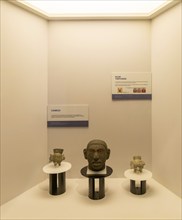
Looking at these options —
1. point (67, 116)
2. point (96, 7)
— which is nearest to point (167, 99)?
point (67, 116)

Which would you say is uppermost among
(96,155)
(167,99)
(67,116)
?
(167,99)

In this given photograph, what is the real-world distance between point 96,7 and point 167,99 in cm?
68

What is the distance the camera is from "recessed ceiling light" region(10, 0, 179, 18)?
112 centimetres

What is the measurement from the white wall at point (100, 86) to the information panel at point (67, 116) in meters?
0.03

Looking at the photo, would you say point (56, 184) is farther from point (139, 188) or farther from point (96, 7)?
point (96, 7)

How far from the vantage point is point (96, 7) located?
1.15 meters

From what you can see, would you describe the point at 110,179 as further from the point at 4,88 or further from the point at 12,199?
the point at 4,88

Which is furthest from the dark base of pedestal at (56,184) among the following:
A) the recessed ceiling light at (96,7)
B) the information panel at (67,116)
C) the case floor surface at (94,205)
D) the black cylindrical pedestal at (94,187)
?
the recessed ceiling light at (96,7)

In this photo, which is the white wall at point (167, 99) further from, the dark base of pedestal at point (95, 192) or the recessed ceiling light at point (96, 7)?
the dark base of pedestal at point (95, 192)

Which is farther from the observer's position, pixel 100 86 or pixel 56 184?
pixel 100 86

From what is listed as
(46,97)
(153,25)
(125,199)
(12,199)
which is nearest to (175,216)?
(125,199)

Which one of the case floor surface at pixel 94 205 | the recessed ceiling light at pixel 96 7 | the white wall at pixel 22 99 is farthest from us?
the recessed ceiling light at pixel 96 7

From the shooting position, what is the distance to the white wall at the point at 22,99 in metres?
0.91

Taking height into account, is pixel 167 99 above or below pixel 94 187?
above
